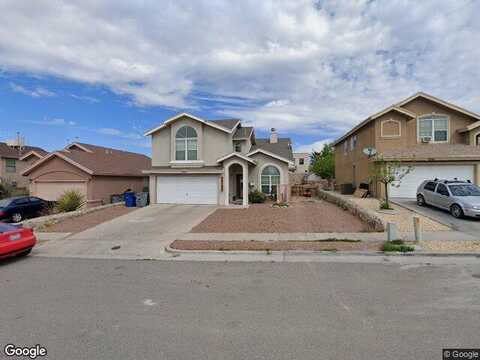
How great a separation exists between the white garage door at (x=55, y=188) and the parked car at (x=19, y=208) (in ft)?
6.92

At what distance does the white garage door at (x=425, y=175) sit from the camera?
720 inches

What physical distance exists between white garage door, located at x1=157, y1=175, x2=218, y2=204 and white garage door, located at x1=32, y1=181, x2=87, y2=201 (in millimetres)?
5880

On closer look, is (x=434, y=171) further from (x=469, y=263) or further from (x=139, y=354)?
(x=139, y=354)

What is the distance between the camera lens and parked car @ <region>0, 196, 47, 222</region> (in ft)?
55.9

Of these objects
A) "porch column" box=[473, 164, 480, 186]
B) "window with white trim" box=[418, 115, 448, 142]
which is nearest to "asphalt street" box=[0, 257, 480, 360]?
"porch column" box=[473, 164, 480, 186]

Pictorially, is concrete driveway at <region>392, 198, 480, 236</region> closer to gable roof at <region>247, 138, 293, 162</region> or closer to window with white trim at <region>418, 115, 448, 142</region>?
window with white trim at <region>418, 115, 448, 142</region>

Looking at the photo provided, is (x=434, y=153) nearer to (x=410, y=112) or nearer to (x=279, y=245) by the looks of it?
(x=410, y=112)

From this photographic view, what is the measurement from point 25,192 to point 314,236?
28.6 metres

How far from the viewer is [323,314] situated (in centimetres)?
458

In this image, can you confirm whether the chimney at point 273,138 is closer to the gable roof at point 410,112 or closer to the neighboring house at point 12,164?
the gable roof at point 410,112

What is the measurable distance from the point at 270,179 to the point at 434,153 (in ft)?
36.2

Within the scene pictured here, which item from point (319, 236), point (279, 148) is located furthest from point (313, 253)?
point (279, 148)

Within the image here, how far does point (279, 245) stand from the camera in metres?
9.00

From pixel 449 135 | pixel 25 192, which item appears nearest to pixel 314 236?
pixel 449 135
